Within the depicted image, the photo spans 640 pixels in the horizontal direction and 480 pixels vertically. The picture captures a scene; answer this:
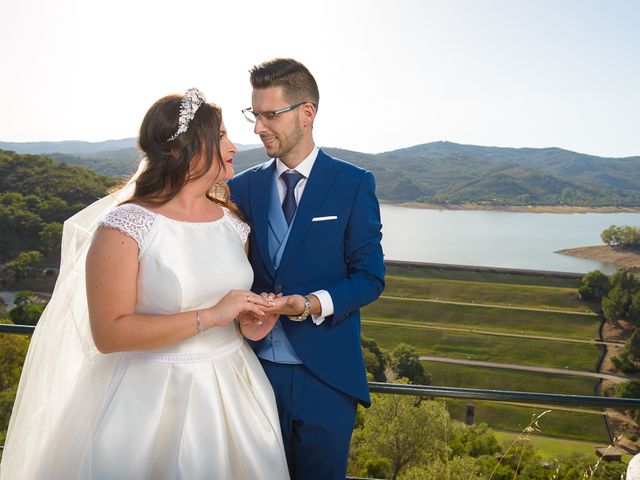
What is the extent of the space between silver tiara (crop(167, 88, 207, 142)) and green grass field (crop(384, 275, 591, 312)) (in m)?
69.5

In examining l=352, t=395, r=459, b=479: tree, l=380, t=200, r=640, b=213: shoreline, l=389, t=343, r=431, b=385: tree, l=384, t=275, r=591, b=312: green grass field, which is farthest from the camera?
l=380, t=200, r=640, b=213: shoreline

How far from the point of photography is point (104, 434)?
1.89 m

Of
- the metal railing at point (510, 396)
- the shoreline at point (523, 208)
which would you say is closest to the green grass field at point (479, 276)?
the shoreline at point (523, 208)

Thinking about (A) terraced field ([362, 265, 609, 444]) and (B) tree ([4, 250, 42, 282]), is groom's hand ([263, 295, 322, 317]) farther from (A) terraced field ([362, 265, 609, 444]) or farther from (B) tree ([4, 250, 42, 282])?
(B) tree ([4, 250, 42, 282])

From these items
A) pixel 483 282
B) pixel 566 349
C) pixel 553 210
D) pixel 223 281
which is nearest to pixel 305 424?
pixel 223 281

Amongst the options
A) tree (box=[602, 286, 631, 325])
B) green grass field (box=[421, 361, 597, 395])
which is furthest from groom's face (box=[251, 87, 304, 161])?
tree (box=[602, 286, 631, 325])

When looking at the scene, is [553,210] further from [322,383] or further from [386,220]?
[322,383]

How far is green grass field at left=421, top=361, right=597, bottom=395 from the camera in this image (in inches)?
2110

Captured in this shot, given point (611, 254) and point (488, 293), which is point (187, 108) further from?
point (611, 254)

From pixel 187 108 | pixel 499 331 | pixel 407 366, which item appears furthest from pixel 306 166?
pixel 499 331

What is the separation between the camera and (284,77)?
236 centimetres

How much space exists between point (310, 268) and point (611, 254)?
109938 millimetres

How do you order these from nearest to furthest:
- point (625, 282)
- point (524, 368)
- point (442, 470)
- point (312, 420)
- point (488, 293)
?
point (312, 420) < point (442, 470) < point (524, 368) < point (625, 282) < point (488, 293)

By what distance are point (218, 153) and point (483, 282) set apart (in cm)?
7598
